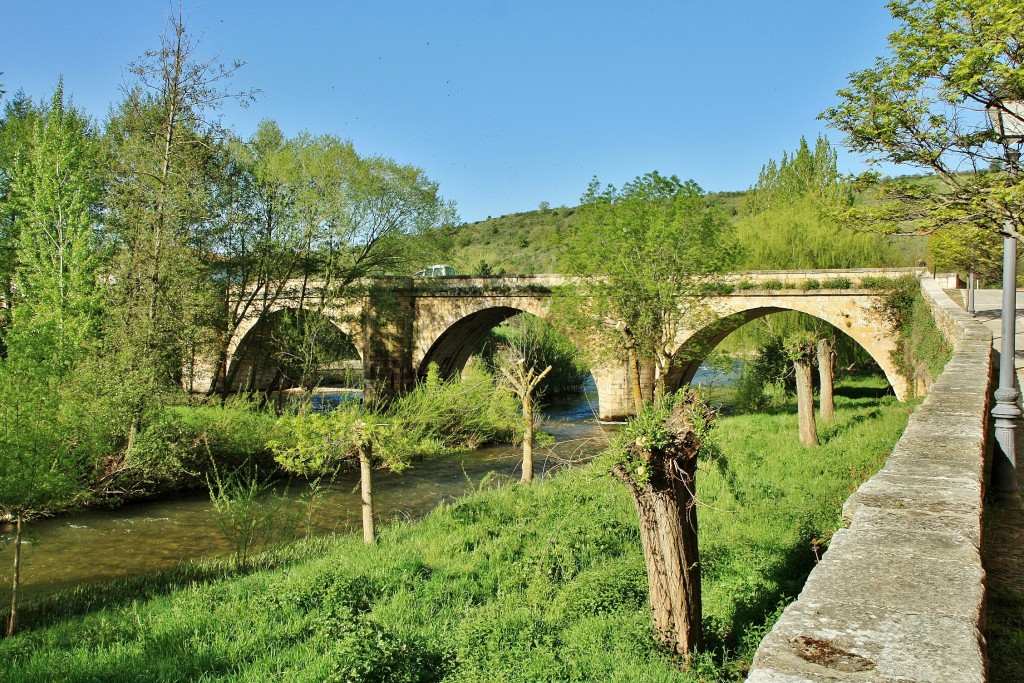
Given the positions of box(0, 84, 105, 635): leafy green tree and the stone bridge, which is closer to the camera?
box(0, 84, 105, 635): leafy green tree

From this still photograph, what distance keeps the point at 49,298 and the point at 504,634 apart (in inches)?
297

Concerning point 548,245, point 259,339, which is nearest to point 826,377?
point 548,245

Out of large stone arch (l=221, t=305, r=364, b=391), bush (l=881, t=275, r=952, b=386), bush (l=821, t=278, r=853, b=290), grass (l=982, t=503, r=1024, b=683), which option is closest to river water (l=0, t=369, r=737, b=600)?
grass (l=982, t=503, r=1024, b=683)

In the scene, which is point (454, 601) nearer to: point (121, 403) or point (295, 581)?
point (295, 581)

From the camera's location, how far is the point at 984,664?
5.35 ft

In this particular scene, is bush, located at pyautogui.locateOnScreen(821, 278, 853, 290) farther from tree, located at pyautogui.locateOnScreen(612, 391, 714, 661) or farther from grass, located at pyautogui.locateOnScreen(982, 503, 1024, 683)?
tree, located at pyautogui.locateOnScreen(612, 391, 714, 661)

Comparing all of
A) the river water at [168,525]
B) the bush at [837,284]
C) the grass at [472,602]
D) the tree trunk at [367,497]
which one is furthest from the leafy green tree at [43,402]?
the bush at [837,284]

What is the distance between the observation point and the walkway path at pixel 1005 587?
9.87 ft

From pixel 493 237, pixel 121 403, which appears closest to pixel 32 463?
pixel 121 403

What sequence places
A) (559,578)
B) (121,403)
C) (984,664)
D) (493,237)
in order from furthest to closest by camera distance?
(493,237) → (121,403) → (559,578) → (984,664)

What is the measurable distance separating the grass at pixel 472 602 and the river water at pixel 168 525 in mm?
1143

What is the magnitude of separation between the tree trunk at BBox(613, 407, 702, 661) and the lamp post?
2296 mm

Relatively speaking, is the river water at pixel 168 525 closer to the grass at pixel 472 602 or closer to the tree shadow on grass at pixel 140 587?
the tree shadow on grass at pixel 140 587

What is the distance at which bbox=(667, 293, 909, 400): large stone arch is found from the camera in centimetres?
2153
